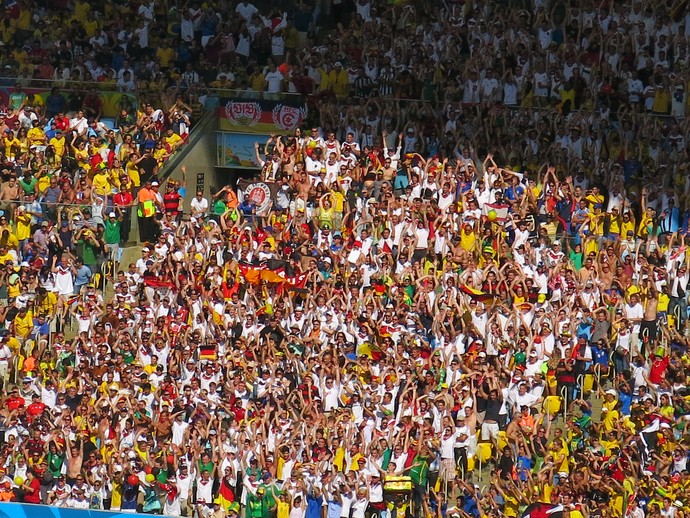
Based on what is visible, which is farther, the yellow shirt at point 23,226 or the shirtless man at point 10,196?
the shirtless man at point 10,196

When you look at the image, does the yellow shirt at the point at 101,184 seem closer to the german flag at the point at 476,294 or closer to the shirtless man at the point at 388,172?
the shirtless man at the point at 388,172

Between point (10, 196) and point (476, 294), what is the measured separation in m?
9.29

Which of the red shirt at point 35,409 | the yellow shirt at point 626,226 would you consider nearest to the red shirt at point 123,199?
the red shirt at point 35,409

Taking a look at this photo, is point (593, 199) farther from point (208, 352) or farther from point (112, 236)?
point (112, 236)

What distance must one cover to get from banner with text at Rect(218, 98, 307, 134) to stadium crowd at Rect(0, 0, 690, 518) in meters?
0.39

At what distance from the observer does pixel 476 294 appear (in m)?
31.1

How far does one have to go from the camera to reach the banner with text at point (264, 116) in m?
37.1

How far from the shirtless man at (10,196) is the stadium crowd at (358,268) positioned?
1.6 inches

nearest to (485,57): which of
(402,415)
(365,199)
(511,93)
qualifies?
(511,93)

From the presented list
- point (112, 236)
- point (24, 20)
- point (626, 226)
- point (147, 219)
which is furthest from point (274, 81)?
point (626, 226)

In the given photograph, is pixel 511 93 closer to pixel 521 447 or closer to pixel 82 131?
pixel 82 131

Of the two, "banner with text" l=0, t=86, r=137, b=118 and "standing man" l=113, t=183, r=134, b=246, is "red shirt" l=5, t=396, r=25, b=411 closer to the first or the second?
"standing man" l=113, t=183, r=134, b=246

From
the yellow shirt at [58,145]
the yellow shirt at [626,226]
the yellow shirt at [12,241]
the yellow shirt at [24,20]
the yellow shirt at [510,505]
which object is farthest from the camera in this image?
the yellow shirt at [24,20]

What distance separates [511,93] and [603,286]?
6.36 metres
